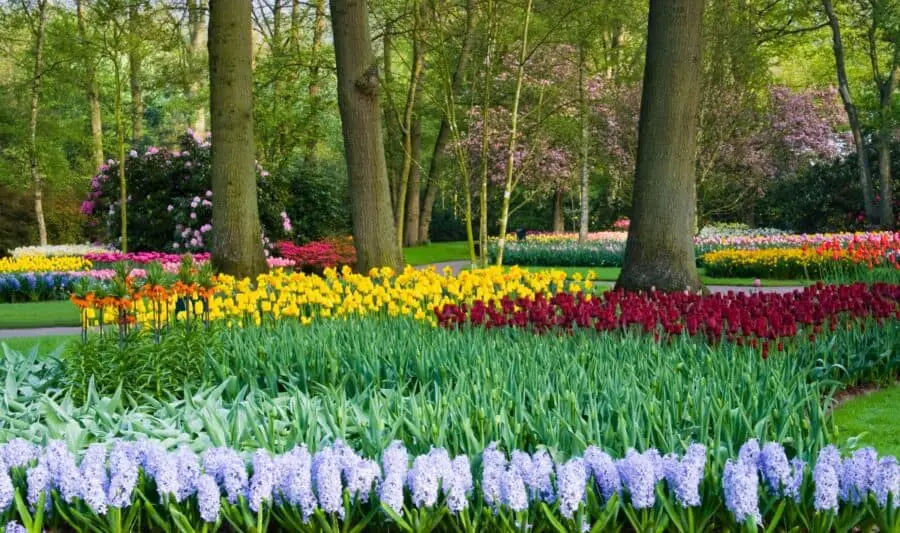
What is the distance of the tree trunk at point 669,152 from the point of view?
10.8 meters

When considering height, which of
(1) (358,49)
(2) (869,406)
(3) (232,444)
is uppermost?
(1) (358,49)

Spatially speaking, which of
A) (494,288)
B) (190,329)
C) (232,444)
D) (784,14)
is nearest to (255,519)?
(232,444)

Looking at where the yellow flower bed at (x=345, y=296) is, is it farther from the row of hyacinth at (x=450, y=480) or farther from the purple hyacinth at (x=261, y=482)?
the purple hyacinth at (x=261, y=482)

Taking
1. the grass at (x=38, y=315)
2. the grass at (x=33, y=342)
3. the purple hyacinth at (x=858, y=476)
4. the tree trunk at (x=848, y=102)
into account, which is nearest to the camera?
the purple hyacinth at (x=858, y=476)

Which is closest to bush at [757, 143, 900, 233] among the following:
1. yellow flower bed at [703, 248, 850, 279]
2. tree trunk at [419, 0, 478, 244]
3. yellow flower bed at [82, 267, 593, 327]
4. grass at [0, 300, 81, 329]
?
yellow flower bed at [703, 248, 850, 279]

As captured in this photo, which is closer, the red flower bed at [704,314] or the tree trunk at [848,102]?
the red flower bed at [704,314]

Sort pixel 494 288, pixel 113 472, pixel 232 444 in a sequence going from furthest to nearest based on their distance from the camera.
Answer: pixel 494 288 < pixel 232 444 < pixel 113 472

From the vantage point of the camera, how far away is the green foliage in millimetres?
5844

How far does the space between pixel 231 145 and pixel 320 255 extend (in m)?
8.12

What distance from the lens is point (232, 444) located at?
417 cm

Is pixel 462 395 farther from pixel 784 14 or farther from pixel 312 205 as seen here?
pixel 784 14

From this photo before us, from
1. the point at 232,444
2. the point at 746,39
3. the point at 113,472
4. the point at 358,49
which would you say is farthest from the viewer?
the point at 746,39

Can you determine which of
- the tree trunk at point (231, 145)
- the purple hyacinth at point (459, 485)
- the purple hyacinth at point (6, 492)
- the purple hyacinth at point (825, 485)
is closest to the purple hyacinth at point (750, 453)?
the purple hyacinth at point (825, 485)

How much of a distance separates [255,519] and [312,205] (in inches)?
863
